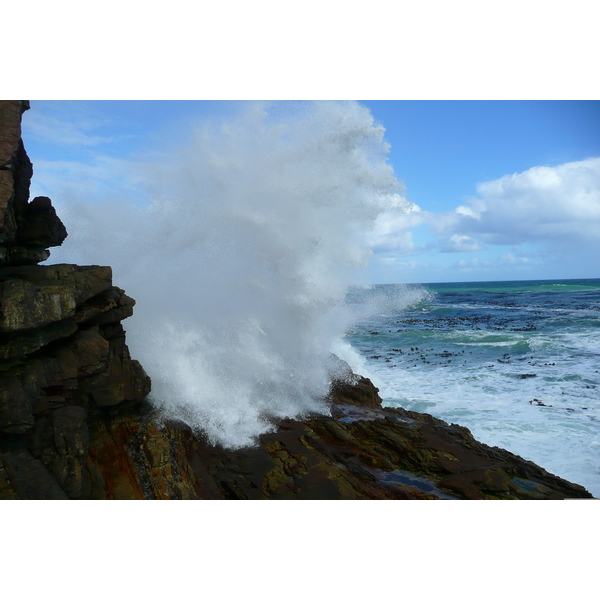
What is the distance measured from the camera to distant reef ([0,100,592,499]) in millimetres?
4070

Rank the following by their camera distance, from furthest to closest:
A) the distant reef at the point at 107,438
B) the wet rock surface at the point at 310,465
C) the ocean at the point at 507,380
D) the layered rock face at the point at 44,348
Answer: the ocean at the point at 507,380
the wet rock surface at the point at 310,465
the distant reef at the point at 107,438
the layered rock face at the point at 44,348

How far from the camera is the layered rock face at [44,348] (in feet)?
13.0

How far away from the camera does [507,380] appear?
12.8m

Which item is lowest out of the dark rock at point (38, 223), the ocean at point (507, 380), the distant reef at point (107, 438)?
the ocean at point (507, 380)

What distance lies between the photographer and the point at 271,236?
9.58 meters

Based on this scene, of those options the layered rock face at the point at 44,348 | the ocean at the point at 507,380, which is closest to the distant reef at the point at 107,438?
the layered rock face at the point at 44,348

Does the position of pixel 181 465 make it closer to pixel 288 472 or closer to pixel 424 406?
pixel 288 472

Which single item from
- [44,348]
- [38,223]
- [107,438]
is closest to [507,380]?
[107,438]

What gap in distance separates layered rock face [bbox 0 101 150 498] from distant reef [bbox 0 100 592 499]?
0.01 metres

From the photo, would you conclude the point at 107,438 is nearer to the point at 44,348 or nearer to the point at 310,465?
the point at 44,348

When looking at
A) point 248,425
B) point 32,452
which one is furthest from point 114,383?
point 248,425

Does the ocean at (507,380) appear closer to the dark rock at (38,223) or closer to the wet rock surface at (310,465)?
the wet rock surface at (310,465)

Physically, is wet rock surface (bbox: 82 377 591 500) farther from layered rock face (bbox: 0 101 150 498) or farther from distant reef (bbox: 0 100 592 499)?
layered rock face (bbox: 0 101 150 498)

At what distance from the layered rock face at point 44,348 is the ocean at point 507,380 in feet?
25.1
